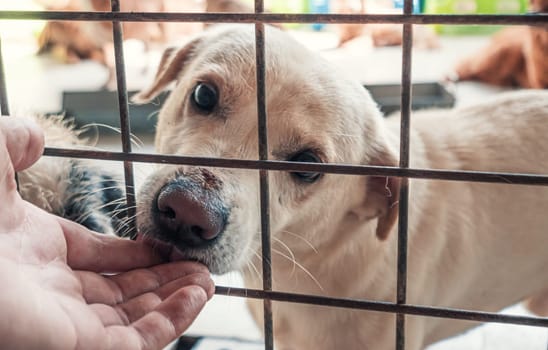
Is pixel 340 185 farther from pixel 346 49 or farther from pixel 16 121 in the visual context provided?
pixel 346 49

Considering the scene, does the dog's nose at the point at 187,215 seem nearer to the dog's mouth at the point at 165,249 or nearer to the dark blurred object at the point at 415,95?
the dog's mouth at the point at 165,249

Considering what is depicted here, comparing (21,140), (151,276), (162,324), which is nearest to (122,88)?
(21,140)

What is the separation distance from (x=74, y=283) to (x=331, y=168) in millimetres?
472

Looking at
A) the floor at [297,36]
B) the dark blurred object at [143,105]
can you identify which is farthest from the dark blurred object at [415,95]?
the floor at [297,36]

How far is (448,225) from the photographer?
2.01 metres

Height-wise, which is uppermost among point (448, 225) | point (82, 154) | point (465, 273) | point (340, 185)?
point (82, 154)

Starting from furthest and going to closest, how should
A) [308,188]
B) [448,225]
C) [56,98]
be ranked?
[56,98] → [448,225] → [308,188]

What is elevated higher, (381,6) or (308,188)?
(381,6)

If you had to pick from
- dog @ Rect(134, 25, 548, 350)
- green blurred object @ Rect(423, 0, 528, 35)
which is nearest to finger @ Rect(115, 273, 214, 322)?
dog @ Rect(134, 25, 548, 350)

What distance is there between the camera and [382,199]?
5.76 feet

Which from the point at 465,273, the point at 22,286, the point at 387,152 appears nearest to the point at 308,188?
the point at 387,152

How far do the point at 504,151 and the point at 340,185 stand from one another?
2.05 ft

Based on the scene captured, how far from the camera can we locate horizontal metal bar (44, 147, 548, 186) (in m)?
1.11

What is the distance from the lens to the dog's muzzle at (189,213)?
4.13ft
